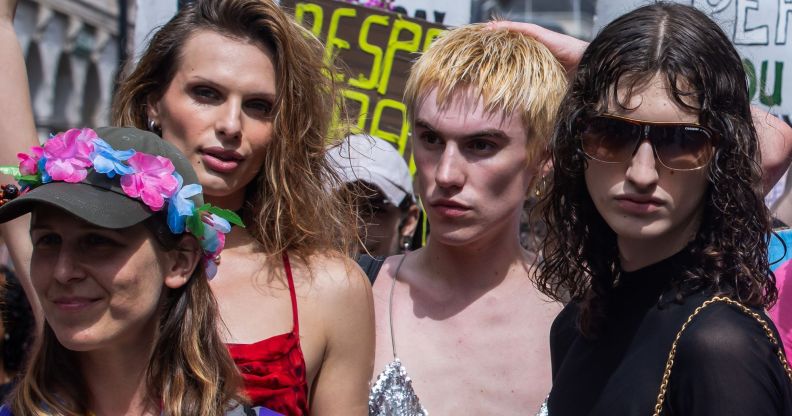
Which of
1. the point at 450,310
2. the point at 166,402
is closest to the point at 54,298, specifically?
the point at 166,402

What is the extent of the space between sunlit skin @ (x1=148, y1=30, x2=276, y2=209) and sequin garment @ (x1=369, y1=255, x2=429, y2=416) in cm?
62

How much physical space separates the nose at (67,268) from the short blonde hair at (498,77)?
1.29 meters

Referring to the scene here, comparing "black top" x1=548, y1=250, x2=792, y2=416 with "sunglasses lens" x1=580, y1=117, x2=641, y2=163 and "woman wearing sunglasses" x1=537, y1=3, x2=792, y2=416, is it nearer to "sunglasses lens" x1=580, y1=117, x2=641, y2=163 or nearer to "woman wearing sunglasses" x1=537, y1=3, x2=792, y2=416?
"woman wearing sunglasses" x1=537, y1=3, x2=792, y2=416

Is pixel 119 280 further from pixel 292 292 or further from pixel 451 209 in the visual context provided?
pixel 451 209

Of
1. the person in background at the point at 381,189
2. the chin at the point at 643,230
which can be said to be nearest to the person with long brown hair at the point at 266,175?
the person in background at the point at 381,189

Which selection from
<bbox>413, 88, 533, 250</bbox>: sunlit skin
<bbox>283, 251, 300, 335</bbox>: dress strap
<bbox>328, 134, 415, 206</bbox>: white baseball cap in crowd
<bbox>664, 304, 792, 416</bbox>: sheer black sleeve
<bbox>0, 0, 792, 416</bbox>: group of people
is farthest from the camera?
<bbox>328, 134, 415, 206</bbox>: white baseball cap in crowd

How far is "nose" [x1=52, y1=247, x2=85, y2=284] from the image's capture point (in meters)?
2.07

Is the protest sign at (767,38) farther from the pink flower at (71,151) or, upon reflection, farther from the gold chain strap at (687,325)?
the pink flower at (71,151)

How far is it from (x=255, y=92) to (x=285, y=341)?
2.20 ft

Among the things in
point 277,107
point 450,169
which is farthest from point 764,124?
point 277,107

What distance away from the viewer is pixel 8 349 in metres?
3.93

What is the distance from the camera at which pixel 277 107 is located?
2.91m

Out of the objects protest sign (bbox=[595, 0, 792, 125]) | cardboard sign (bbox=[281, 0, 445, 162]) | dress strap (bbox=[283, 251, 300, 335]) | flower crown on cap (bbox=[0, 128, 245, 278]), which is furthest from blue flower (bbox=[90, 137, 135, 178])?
protest sign (bbox=[595, 0, 792, 125])

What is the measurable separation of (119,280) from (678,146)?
110cm
